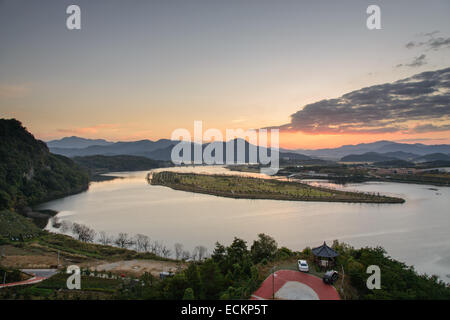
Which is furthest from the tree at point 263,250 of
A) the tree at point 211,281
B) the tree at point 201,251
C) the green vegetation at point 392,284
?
the tree at point 201,251

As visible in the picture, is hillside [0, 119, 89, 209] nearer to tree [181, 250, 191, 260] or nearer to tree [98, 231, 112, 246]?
tree [98, 231, 112, 246]

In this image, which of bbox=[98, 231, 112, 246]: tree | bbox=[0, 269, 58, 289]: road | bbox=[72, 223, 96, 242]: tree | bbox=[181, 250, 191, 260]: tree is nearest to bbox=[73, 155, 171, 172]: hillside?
bbox=[72, 223, 96, 242]: tree

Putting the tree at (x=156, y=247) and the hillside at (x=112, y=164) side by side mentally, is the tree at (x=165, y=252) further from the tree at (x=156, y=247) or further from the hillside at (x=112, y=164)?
the hillside at (x=112, y=164)

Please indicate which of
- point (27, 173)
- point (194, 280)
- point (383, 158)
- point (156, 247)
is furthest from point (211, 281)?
point (383, 158)

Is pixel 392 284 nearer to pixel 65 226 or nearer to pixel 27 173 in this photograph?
pixel 65 226

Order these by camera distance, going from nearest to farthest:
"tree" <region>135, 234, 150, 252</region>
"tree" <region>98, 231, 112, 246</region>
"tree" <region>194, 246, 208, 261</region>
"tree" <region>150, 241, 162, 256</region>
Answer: "tree" <region>194, 246, 208, 261</region> < "tree" <region>150, 241, 162, 256</region> < "tree" <region>135, 234, 150, 252</region> < "tree" <region>98, 231, 112, 246</region>
